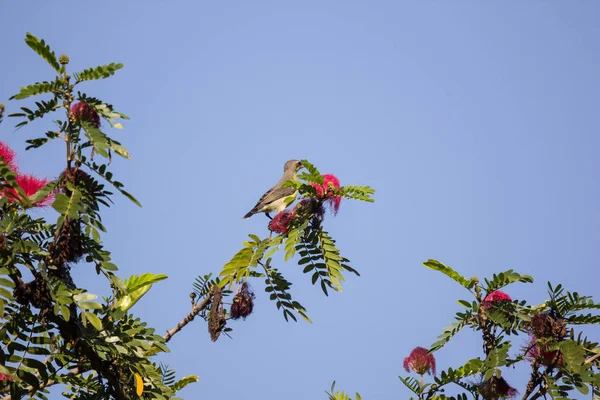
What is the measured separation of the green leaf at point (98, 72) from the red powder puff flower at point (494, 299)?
248 centimetres

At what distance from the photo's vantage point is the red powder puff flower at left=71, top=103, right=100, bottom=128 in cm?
353

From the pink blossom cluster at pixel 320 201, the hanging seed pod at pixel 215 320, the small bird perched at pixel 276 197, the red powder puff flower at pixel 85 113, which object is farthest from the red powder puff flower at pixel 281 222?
the small bird perched at pixel 276 197

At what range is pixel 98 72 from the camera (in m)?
3.51

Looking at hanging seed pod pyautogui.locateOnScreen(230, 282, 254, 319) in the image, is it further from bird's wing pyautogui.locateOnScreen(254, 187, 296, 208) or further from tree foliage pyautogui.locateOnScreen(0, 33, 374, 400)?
bird's wing pyautogui.locateOnScreen(254, 187, 296, 208)

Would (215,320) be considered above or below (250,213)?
below

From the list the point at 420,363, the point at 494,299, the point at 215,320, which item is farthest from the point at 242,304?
the point at 494,299

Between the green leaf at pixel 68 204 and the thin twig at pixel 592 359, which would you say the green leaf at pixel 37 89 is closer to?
the green leaf at pixel 68 204

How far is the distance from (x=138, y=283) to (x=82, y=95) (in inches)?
59.7

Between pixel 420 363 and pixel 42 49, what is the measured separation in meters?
3.04

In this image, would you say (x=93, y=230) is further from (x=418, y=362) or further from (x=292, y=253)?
(x=418, y=362)

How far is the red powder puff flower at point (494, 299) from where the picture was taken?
4.27m

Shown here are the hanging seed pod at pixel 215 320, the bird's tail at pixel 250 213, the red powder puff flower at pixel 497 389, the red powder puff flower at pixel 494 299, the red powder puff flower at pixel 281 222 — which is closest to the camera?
the red powder puff flower at pixel 497 389

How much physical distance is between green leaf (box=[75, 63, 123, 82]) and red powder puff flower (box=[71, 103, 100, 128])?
Answer: 0.45 feet

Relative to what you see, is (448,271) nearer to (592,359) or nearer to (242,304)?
(592,359)
